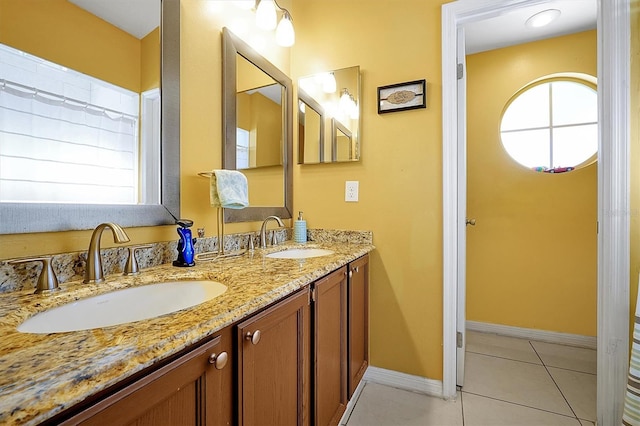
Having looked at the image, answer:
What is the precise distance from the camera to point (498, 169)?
2359mm

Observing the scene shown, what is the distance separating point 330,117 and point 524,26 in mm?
1586

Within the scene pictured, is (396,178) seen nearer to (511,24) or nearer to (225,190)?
(225,190)

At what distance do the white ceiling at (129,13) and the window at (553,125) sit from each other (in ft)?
8.26

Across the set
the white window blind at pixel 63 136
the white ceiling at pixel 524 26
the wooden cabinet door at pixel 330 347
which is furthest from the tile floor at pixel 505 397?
the white ceiling at pixel 524 26

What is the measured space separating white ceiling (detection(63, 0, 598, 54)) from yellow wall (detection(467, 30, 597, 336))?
0.27 feet

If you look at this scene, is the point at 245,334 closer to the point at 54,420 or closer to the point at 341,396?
the point at 54,420

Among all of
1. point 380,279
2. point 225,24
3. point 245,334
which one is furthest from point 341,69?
point 245,334

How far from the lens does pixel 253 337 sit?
70cm

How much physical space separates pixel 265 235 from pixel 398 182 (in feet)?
2.75

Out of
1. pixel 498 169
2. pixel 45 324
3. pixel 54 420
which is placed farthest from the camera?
pixel 498 169

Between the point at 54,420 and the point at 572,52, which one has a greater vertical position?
the point at 572,52

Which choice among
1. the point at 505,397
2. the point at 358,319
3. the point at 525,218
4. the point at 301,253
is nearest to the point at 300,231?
the point at 301,253

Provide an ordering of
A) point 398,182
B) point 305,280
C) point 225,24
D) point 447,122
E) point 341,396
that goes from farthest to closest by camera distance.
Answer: point 398,182 < point 447,122 < point 225,24 < point 341,396 < point 305,280

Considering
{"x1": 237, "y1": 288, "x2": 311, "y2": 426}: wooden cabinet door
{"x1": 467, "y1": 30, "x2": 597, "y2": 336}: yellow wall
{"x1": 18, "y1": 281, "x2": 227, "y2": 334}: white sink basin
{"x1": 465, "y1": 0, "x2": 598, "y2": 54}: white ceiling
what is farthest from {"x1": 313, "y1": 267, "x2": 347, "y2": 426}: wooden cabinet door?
{"x1": 465, "y1": 0, "x2": 598, "y2": 54}: white ceiling
